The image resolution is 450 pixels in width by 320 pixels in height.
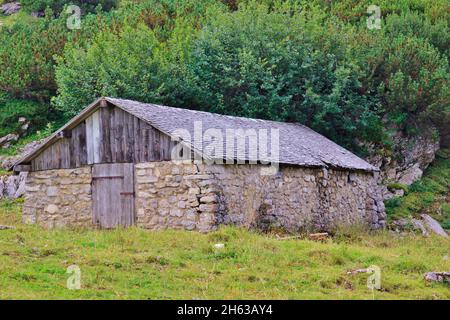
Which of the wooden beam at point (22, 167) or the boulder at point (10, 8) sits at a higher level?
the boulder at point (10, 8)

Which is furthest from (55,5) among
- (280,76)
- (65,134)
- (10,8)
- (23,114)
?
(65,134)

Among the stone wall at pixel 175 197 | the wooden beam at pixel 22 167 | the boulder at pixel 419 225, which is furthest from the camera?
the boulder at pixel 419 225

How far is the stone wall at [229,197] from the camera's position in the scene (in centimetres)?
1745

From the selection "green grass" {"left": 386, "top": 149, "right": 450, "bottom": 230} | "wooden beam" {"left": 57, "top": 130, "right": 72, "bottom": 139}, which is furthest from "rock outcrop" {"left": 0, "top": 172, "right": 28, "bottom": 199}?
"green grass" {"left": 386, "top": 149, "right": 450, "bottom": 230}

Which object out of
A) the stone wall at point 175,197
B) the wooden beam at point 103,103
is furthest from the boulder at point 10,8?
the stone wall at point 175,197

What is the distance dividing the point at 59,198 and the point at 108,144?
2.19 metres

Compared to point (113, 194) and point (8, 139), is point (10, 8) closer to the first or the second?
point (8, 139)

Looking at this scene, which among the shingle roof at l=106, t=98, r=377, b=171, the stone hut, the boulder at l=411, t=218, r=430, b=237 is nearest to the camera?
the stone hut

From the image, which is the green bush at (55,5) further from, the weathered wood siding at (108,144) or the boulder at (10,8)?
the weathered wood siding at (108,144)

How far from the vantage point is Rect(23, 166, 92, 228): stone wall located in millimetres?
19422

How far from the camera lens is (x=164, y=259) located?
13.9m

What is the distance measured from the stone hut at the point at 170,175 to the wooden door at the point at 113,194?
0.09 feet

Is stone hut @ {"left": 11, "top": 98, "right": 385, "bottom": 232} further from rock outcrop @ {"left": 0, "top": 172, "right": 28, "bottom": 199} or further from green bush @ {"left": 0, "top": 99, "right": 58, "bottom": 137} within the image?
green bush @ {"left": 0, "top": 99, "right": 58, "bottom": 137}

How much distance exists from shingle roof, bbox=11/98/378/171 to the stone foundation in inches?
14.8
